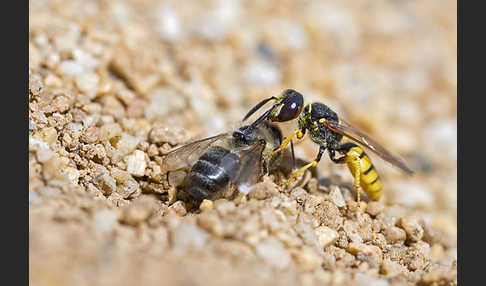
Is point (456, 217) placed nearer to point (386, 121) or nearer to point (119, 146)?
point (386, 121)

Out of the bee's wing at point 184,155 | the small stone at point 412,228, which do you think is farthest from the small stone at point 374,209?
the bee's wing at point 184,155

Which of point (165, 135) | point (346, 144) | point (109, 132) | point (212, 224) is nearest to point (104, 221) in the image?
point (212, 224)

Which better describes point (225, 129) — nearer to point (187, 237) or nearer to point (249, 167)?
point (249, 167)

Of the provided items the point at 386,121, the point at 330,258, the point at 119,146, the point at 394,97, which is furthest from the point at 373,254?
the point at 394,97

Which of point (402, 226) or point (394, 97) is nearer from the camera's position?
point (402, 226)

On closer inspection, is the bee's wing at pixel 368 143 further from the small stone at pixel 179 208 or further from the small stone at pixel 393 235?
the small stone at pixel 179 208

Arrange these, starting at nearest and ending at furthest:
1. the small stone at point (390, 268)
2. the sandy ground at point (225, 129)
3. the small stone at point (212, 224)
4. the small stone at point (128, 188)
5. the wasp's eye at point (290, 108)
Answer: the sandy ground at point (225, 129), the small stone at point (212, 224), the small stone at point (390, 268), the small stone at point (128, 188), the wasp's eye at point (290, 108)
